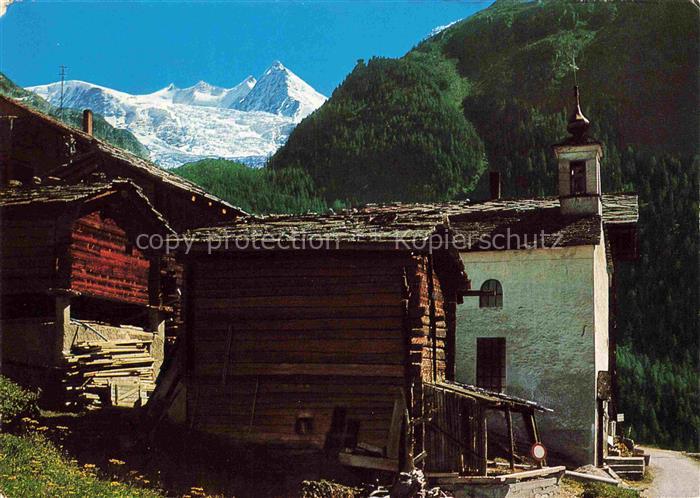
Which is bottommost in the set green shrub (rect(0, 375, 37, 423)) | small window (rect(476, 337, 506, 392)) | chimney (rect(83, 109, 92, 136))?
green shrub (rect(0, 375, 37, 423))

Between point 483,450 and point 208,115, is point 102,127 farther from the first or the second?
point 483,450

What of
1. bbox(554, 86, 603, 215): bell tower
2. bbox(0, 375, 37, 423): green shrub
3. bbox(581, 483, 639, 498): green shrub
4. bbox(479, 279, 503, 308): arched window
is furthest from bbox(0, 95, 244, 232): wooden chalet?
bbox(581, 483, 639, 498): green shrub

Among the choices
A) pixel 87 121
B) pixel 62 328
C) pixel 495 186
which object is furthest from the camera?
pixel 495 186

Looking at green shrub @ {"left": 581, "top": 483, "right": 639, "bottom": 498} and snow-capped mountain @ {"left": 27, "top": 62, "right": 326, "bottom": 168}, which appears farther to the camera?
snow-capped mountain @ {"left": 27, "top": 62, "right": 326, "bottom": 168}

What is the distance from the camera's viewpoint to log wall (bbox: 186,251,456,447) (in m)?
17.6

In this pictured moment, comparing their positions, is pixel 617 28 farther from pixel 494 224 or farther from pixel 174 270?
pixel 174 270

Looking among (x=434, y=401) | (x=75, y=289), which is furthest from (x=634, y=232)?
(x=75, y=289)

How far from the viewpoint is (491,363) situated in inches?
1070

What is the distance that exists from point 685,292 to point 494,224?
34.1m

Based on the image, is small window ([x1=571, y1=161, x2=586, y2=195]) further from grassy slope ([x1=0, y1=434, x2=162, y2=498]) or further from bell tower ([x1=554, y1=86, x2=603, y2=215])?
grassy slope ([x1=0, y1=434, x2=162, y2=498])

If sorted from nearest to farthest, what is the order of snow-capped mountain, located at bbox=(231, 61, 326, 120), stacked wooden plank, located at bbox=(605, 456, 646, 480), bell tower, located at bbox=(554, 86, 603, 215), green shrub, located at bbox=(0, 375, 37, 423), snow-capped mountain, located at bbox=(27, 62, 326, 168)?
green shrub, located at bbox=(0, 375, 37, 423) < stacked wooden plank, located at bbox=(605, 456, 646, 480) < bell tower, located at bbox=(554, 86, 603, 215) < snow-capped mountain, located at bbox=(231, 61, 326, 120) < snow-capped mountain, located at bbox=(27, 62, 326, 168)

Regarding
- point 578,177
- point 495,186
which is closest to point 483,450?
point 578,177

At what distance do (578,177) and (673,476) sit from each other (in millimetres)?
10218

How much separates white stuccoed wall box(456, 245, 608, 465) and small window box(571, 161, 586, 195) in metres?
2.15
